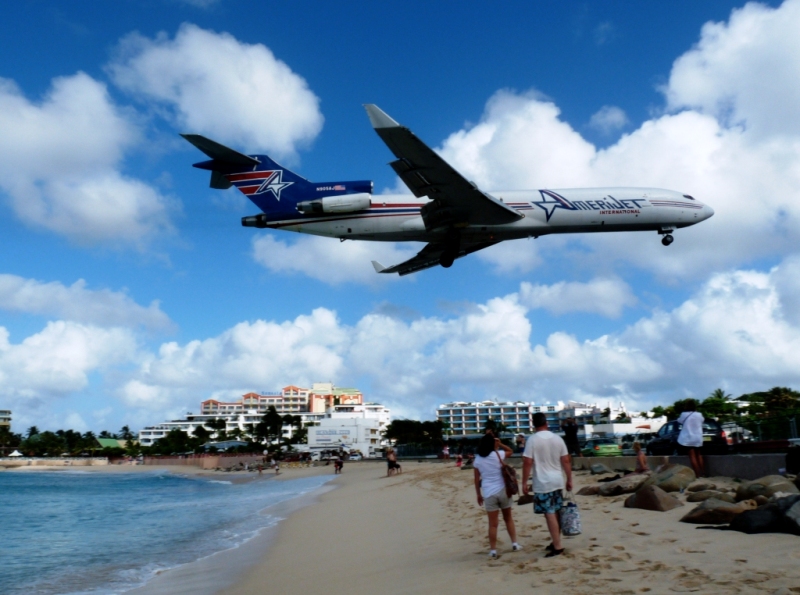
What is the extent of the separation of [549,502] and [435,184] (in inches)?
645

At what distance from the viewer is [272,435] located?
423 ft

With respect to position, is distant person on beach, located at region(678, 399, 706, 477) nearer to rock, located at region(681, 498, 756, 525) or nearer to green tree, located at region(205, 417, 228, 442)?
rock, located at region(681, 498, 756, 525)

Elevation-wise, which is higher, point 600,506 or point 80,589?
point 600,506

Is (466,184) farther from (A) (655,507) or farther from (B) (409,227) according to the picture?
(A) (655,507)

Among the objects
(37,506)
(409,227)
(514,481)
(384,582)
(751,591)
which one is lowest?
(37,506)

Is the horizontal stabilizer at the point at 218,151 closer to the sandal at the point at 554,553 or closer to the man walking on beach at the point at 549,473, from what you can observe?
the man walking on beach at the point at 549,473

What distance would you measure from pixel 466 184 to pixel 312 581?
15699 millimetres

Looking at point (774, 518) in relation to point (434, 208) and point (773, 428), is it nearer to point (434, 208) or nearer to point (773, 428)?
point (773, 428)

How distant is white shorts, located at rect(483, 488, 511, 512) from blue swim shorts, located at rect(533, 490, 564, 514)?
Result: 741mm

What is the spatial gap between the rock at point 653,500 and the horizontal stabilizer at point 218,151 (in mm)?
19162

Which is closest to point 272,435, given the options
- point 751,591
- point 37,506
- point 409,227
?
point 37,506

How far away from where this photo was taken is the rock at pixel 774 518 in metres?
7.05

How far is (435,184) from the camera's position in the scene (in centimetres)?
2300

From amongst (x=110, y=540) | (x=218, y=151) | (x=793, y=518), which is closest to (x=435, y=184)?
(x=218, y=151)
